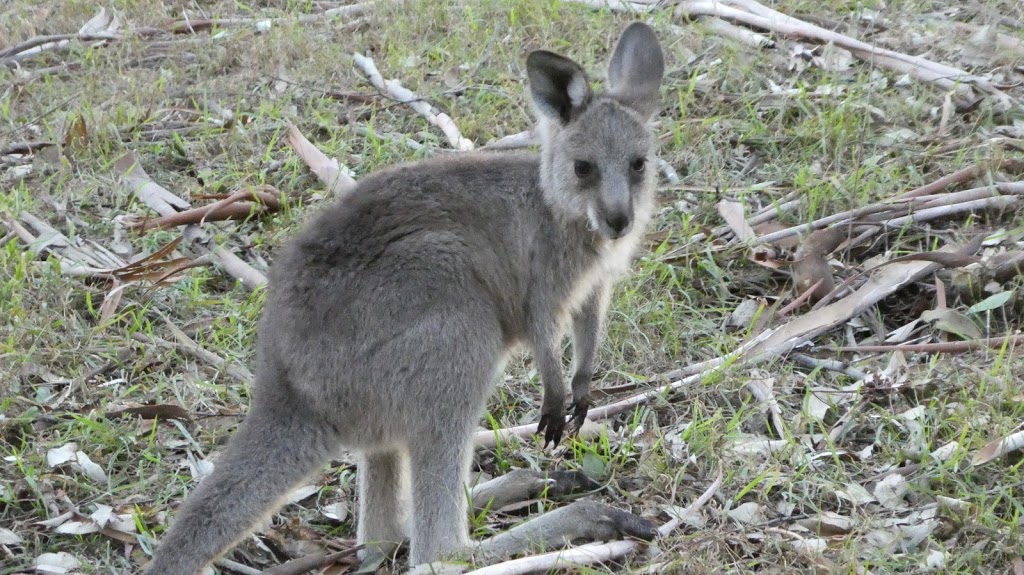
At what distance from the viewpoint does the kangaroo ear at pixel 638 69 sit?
417cm

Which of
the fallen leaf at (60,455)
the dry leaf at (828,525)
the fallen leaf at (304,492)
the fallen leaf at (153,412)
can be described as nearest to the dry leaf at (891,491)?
the dry leaf at (828,525)

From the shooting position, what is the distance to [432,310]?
3.66 m

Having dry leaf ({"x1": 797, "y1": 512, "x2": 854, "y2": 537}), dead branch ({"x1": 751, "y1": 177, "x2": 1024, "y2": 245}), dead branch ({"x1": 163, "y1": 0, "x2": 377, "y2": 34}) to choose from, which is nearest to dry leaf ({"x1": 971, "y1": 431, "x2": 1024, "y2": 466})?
dry leaf ({"x1": 797, "y1": 512, "x2": 854, "y2": 537})

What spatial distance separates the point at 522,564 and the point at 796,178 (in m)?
2.70

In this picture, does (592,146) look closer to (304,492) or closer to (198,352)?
(304,492)

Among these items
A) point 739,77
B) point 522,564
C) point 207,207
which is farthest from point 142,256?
point 739,77

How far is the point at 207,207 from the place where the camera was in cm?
555

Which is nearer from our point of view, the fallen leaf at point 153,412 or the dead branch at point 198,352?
the fallen leaf at point 153,412

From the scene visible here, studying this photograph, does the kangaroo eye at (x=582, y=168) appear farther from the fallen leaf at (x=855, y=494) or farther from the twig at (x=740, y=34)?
the twig at (x=740, y=34)

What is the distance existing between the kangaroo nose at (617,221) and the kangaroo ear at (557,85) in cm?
45

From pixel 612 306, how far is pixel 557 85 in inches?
46.1

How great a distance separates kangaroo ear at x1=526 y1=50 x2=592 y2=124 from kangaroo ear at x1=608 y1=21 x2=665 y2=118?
0.17m

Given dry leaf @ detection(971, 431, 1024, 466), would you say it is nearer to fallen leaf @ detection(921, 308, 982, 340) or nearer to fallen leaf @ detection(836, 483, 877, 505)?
fallen leaf @ detection(836, 483, 877, 505)

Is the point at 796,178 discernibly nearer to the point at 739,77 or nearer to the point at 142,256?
the point at 739,77
